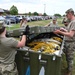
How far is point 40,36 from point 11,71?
348cm

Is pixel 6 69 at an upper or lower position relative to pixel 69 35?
lower

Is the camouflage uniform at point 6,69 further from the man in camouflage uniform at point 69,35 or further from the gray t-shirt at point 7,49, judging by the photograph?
the man in camouflage uniform at point 69,35

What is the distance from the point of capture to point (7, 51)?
3951 millimetres

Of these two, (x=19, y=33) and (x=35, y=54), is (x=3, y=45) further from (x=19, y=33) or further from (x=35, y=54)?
(x=19, y=33)

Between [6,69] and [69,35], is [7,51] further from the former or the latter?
[69,35]

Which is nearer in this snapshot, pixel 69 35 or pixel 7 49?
pixel 7 49

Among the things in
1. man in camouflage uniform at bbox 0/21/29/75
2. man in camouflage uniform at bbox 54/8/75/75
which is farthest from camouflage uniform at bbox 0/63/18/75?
man in camouflage uniform at bbox 54/8/75/75

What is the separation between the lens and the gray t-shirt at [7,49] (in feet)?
12.8

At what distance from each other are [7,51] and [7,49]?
39mm

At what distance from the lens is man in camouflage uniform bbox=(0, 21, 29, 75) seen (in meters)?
3.89

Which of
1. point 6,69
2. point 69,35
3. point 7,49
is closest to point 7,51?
point 7,49

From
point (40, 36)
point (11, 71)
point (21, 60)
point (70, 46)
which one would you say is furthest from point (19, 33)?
point (40, 36)

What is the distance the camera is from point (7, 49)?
3.93 meters

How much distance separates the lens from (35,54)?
13.4ft
